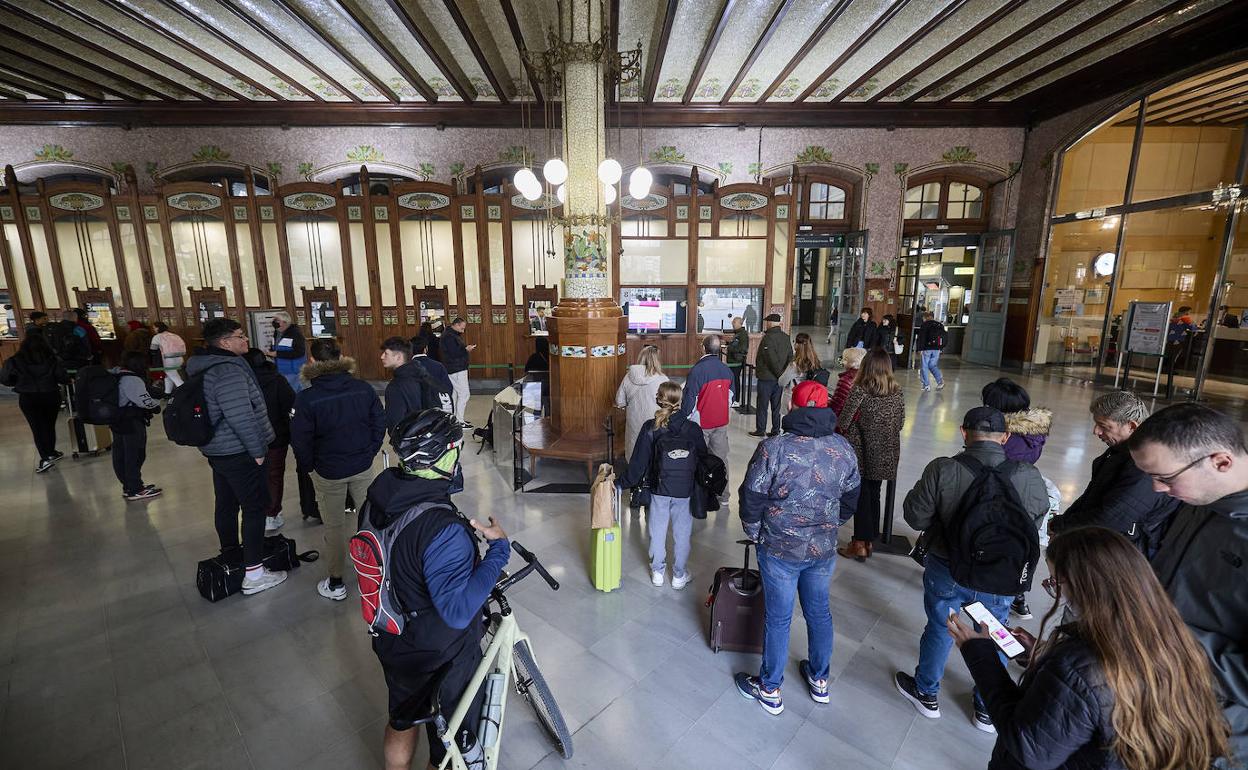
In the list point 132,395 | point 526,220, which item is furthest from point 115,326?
point 526,220

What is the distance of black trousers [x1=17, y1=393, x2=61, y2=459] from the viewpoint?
5.27 metres

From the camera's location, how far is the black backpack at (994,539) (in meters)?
2.01

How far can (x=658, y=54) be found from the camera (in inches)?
309

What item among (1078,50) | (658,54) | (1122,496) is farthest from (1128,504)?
(1078,50)

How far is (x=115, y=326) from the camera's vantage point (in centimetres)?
952

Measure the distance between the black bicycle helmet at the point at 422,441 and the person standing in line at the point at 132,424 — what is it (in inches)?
182

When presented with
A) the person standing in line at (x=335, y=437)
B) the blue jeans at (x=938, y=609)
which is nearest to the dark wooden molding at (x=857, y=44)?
the blue jeans at (x=938, y=609)

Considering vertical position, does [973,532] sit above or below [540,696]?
above

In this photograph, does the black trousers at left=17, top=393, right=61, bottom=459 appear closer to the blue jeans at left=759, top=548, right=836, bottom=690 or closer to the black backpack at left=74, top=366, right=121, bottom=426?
the black backpack at left=74, top=366, right=121, bottom=426

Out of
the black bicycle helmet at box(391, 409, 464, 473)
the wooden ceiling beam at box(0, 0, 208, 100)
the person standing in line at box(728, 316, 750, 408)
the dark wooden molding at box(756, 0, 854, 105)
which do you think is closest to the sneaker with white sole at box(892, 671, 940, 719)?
the black bicycle helmet at box(391, 409, 464, 473)

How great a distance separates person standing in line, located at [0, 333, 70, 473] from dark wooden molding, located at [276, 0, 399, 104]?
185 inches

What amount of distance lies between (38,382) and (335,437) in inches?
184

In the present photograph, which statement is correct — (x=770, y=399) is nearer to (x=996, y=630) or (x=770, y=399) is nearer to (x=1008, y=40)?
(x=996, y=630)

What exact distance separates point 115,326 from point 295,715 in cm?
1097
